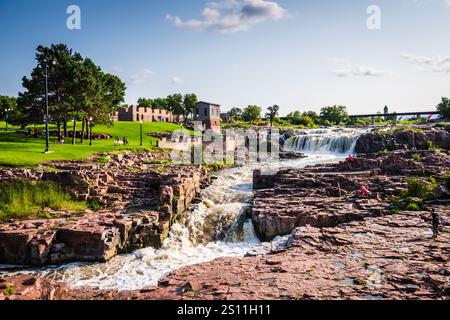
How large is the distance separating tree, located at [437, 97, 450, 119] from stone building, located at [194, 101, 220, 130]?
175 feet

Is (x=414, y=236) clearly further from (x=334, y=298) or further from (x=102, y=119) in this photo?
(x=102, y=119)

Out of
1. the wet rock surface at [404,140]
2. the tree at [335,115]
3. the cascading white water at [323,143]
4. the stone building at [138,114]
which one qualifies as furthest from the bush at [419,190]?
the tree at [335,115]

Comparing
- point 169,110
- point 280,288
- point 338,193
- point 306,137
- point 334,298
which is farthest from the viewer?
point 169,110

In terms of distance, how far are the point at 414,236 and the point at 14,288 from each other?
14789mm

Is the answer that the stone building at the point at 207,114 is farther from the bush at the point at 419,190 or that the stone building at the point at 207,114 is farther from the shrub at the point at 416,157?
the bush at the point at 419,190

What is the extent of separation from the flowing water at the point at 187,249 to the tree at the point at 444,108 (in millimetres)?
73668

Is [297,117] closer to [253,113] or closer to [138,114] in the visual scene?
[253,113]

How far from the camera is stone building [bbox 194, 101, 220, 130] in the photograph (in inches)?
3137

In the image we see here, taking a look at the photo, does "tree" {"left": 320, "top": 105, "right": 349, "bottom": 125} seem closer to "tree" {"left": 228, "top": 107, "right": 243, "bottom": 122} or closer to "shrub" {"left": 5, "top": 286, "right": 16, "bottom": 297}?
"tree" {"left": 228, "top": 107, "right": 243, "bottom": 122}

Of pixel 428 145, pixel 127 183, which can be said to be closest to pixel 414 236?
pixel 127 183

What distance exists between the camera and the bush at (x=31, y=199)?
1852cm

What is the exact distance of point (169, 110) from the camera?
311 feet

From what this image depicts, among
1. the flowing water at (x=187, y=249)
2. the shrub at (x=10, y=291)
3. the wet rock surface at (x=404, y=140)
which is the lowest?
the flowing water at (x=187, y=249)

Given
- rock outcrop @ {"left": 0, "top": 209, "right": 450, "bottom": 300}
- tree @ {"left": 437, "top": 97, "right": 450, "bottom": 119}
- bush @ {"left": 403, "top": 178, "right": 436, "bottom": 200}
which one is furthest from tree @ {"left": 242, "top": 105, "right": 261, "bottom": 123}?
rock outcrop @ {"left": 0, "top": 209, "right": 450, "bottom": 300}
